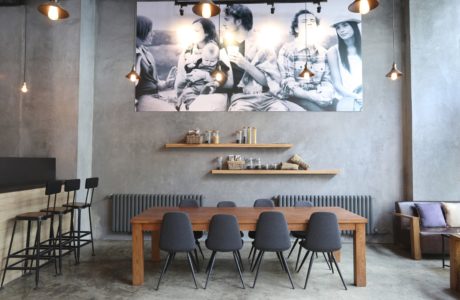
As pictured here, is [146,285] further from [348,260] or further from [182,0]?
[182,0]

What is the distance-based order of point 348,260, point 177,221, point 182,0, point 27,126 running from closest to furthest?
1. point 177,221
2. point 348,260
3. point 27,126
4. point 182,0

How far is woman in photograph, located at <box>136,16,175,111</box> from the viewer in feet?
21.0

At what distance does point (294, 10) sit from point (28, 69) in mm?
5208

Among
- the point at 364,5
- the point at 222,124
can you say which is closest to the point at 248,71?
the point at 222,124

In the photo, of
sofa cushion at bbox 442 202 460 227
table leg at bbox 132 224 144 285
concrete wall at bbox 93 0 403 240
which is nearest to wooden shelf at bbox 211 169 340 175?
concrete wall at bbox 93 0 403 240

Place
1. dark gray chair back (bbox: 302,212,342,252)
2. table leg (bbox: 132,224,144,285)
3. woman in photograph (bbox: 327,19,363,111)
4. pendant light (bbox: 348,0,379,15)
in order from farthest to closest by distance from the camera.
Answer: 1. woman in photograph (bbox: 327,19,363,111)
2. table leg (bbox: 132,224,144,285)
3. dark gray chair back (bbox: 302,212,342,252)
4. pendant light (bbox: 348,0,379,15)

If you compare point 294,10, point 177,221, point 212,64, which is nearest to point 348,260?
point 177,221

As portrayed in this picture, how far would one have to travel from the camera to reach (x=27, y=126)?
5945mm

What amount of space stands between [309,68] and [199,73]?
7.11 ft

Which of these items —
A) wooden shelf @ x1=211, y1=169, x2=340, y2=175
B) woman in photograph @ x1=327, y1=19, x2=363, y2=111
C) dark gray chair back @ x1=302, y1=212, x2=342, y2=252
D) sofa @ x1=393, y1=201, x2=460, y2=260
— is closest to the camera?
dark gray chair back @ x1=302, y1=212, x2=342, y2=252

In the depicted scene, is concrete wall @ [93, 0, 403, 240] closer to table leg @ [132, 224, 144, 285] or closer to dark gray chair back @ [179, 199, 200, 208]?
dark gray chair back @ [179, 199, 200, 208]

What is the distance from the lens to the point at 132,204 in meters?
6.19

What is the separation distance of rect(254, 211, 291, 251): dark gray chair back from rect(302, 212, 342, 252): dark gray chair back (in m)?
0.31

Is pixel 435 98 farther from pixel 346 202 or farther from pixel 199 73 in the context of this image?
pixel 199 73
